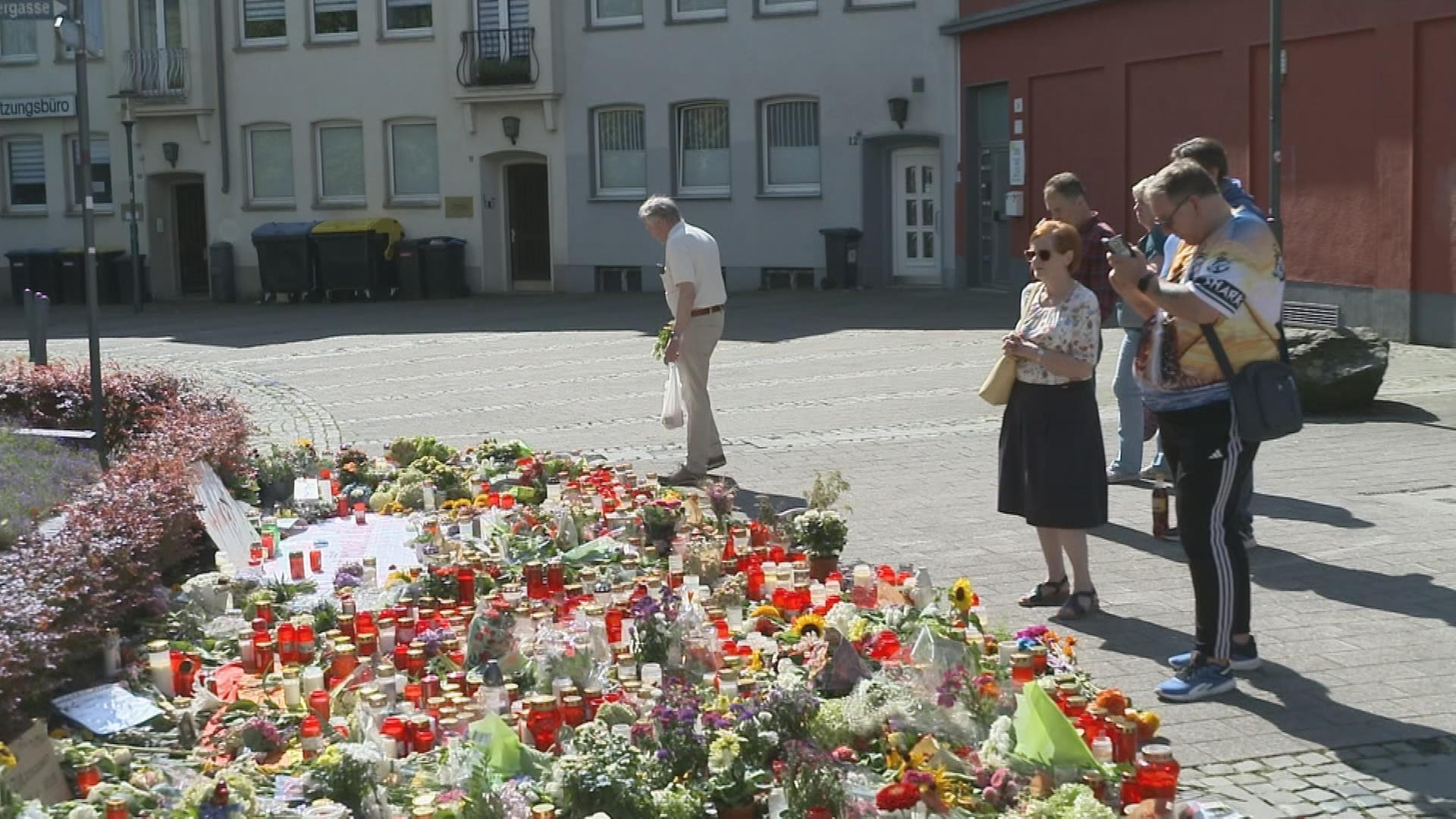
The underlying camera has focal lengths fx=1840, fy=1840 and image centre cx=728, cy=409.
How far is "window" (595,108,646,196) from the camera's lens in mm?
32656

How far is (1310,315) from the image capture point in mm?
21031

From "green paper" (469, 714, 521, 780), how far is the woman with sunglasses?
2899 mm

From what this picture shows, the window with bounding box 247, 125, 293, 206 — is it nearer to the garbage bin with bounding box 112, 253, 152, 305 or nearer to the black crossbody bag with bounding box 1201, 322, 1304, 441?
the garbage bin with bounding box 112, 253, 152, 305

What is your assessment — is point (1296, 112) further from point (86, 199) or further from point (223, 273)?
point (223, 273)

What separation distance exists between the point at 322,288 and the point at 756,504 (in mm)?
24399

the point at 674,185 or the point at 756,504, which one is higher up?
the point at 674,185

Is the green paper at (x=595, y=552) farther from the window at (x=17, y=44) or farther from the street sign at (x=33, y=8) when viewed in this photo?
the window at (x=17, y=44)

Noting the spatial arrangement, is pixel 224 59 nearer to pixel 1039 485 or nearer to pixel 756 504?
pixel 756 504

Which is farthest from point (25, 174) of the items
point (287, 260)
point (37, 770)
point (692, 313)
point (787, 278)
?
point (37, 770)

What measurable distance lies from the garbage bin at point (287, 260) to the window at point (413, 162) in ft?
6.65

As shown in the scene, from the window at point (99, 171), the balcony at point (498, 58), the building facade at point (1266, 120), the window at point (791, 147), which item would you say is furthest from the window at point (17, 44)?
the building facade at point (1266, 120)

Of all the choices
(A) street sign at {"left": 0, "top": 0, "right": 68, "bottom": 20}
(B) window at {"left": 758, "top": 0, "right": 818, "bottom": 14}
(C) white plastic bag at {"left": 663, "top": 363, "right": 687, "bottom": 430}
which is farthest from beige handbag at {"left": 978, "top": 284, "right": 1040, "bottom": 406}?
(B) window at {"left": 758, "top": 0, "right": 818, "bottom": 14}

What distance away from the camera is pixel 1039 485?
303 inches

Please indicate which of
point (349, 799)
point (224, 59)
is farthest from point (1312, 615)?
point (224, 59)
